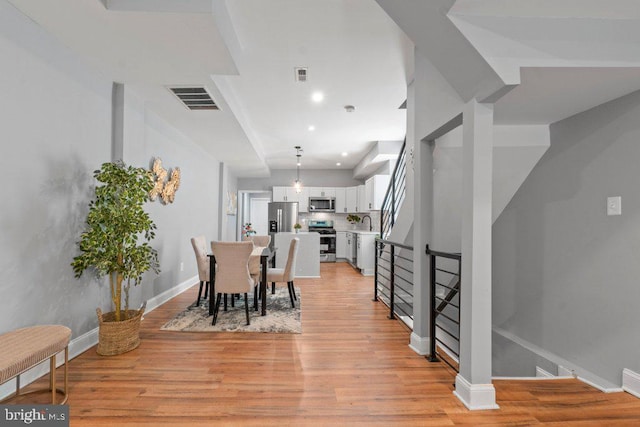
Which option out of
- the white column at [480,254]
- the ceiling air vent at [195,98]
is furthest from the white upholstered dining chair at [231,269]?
the white column at [480,254]

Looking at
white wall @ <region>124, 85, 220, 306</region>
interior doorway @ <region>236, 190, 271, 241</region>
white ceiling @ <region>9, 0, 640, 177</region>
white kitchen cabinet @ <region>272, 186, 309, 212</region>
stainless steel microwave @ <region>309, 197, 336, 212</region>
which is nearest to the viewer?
white ceiling @ <region>9, 0, 640, 177</region>

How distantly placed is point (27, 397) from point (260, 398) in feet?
5.04

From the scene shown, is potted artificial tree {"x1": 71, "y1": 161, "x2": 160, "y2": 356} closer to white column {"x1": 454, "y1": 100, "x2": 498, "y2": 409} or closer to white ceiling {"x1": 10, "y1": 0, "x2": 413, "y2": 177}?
white ceiling {"x1": 10, "y1": 0, "x2": 413, "y2": 177}

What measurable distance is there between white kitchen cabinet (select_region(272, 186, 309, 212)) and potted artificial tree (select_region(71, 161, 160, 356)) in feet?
20.5

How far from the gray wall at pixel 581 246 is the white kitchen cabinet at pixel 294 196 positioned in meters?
6.12

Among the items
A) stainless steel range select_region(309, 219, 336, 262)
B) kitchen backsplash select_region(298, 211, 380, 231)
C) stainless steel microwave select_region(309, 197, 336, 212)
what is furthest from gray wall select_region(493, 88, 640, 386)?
kitchen backsplash select_region(298, 211, 380, 231)

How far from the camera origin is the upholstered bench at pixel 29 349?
158 centimetres

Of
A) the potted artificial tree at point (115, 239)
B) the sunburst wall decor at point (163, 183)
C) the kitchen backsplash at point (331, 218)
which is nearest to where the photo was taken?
the potted artificial tree at point (115, 239)

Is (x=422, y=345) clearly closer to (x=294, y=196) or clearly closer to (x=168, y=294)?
(x=168, y=294)

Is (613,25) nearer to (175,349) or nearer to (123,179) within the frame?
(123,179)

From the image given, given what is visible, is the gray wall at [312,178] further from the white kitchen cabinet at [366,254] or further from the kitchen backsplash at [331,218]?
the white kitchen cabinet at [366,254]

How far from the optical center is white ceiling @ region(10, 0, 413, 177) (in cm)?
213

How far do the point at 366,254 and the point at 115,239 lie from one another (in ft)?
16.7

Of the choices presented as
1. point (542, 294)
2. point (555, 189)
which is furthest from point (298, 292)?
point (555, 189)
